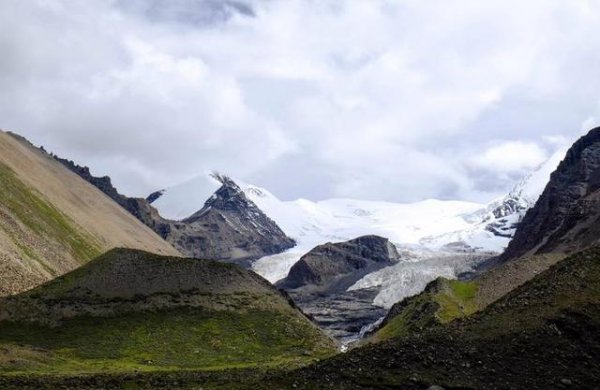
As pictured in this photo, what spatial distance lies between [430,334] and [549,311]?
26.0ft

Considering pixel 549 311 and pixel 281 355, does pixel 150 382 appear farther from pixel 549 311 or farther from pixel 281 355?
pixel 281 355

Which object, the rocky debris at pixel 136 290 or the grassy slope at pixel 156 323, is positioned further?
the rocky debris at pixel 136 290

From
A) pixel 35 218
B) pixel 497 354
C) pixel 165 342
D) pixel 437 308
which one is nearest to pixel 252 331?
pixel 165 342

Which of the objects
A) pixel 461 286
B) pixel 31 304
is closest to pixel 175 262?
pixel 31 304

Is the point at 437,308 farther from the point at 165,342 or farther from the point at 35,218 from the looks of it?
the point at 35,218

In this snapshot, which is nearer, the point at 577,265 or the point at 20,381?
the point at 20,381

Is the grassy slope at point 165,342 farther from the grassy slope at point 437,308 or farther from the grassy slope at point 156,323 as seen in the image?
the grassy slope at point 437,308

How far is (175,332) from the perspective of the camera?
269 feet

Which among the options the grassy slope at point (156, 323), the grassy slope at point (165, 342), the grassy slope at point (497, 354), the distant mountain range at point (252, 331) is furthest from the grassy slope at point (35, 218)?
the grassy slope at point (497, 354)

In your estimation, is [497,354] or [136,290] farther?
[136,290]

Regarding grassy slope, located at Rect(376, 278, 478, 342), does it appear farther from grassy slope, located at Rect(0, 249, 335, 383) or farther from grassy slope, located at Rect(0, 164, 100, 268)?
grassy slope, located at Rect(0, 164, 100, 268)

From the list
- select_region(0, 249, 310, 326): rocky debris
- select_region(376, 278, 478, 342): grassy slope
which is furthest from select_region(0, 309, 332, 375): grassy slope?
select_region(376, 278, 478, 342): grassy slope

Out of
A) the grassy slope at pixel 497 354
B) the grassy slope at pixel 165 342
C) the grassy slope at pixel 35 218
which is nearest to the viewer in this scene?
the grassy slope at pixel 497 354

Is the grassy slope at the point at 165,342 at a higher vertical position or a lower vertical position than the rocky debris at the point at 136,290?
lower
